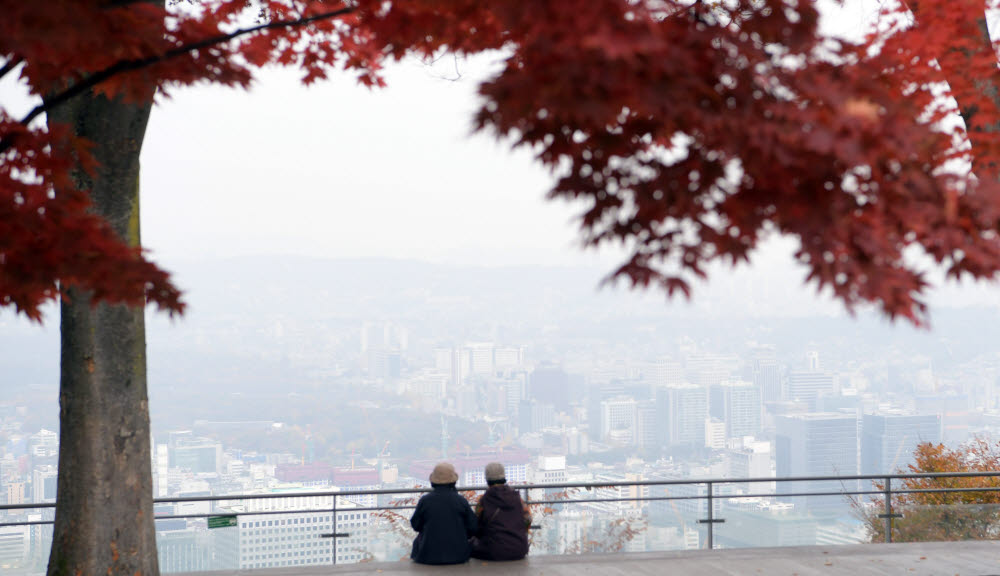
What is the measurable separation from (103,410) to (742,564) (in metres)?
5.57

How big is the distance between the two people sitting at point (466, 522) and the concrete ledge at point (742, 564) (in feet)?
0.40

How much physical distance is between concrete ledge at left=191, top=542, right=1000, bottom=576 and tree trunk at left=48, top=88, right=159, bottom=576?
1.81 metres

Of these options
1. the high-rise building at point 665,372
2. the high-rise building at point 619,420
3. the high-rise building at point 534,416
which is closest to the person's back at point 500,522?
the high-rise building at point 619,420

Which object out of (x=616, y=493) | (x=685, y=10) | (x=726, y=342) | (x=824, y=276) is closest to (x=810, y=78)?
(x=824, y=276)

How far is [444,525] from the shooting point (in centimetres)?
754

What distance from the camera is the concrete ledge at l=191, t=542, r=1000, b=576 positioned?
25.4ft

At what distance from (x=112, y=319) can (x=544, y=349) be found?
3257 centimetres

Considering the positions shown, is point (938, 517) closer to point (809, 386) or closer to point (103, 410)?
point (103, 410)

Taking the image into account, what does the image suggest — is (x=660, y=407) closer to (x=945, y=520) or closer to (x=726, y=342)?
(x=726, y=342)

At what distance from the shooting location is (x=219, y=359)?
3462cm

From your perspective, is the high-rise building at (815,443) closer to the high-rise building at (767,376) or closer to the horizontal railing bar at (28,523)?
the high-rise building at (767,376)

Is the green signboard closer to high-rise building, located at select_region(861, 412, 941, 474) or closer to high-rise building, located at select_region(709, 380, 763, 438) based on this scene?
high-rise building, located at select_region(861, 412, 941, 474)

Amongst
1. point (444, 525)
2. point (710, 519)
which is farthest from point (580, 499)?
point (444, 525)

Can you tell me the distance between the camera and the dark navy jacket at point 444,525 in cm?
744
